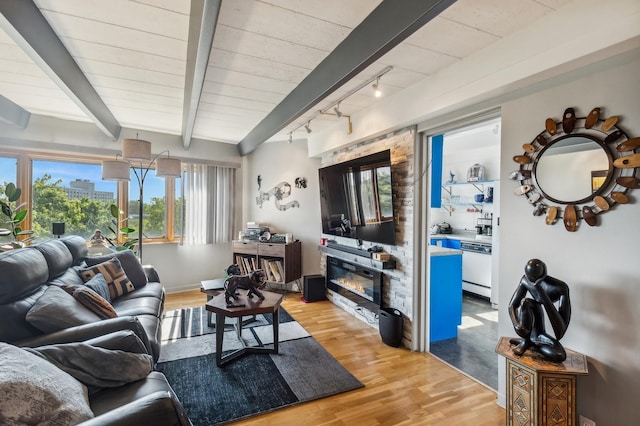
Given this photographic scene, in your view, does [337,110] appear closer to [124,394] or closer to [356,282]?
[356,282]

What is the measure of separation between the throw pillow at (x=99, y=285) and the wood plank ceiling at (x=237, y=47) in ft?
5.52

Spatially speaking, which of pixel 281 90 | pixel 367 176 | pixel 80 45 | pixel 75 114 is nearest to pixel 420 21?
pixel 281 90

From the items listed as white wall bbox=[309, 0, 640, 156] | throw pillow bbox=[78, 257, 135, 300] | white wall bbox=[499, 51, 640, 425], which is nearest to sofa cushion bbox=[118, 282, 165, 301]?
throw pillow bbox=[78, 257, 135, 300]

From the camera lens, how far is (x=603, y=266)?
1.69 meters

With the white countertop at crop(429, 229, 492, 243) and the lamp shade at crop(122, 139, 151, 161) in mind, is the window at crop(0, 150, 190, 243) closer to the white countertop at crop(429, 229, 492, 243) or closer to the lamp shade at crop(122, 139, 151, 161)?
the lamp shade at crop(122, 139, 151, 161)

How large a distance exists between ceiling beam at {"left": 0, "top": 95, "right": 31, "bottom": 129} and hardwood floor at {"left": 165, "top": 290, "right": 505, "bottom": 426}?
4204 millimetres

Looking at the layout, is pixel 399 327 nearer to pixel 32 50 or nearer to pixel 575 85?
pixel 575 85

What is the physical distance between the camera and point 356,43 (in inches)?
75.8

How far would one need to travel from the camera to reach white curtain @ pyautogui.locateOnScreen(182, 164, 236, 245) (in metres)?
5.09

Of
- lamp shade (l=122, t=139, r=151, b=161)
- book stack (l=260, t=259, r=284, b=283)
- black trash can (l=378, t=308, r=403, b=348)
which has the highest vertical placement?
lamp shade (l=122, t=139, r=151, b=161)

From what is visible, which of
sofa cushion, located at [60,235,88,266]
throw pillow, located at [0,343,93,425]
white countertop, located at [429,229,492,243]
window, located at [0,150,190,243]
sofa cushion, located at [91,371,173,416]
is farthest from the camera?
white countertop, located at [429,229,492,243]

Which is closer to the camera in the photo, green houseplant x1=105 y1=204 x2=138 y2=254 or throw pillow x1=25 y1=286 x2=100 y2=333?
throw pillow x1=25 y1=286 x2=100 y2=333

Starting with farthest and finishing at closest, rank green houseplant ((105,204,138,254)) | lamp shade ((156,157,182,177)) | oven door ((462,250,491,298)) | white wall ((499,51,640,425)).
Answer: oven door ((462,250,491,298))
green houseplant ((105,204,138,254))
lamp shade ((156,157,182,177))
white wall ((499,51,640,425))

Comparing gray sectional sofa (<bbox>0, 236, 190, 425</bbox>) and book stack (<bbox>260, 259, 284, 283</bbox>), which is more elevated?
gray sectional sofa (<bbox>0, 236, 190, 425</bbox>)
